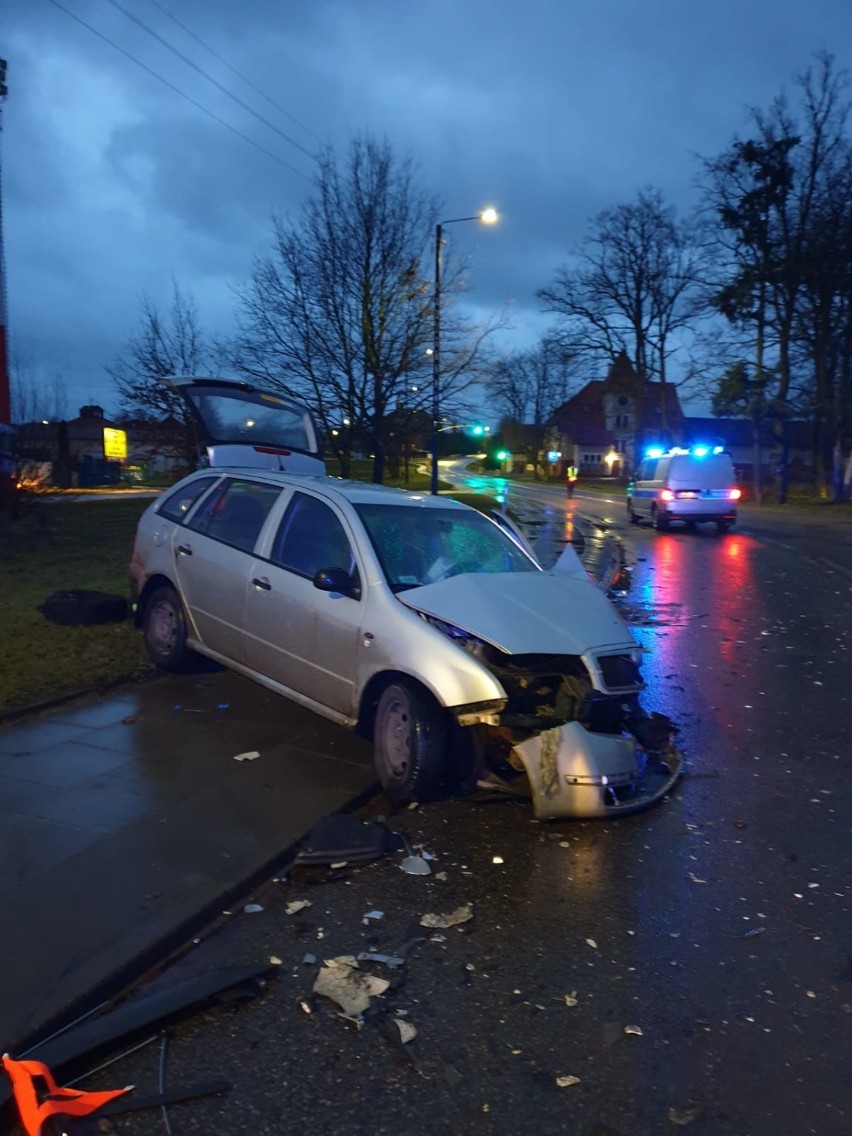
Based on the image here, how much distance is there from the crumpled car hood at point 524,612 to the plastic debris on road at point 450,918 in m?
1.38

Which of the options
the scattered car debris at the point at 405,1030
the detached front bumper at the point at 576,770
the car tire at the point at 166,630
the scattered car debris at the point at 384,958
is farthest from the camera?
the car tire at the point at 166,630

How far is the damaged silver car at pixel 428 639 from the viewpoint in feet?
16.3

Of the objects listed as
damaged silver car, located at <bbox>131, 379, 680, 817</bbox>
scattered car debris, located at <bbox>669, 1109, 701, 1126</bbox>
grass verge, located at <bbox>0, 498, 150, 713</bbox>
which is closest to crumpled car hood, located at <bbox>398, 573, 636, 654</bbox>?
damaged silver car, located at <bbox>131, 379, 680, 817</bbox>

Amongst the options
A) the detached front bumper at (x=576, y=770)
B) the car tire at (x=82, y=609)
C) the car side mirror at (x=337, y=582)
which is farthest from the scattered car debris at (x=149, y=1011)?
the car tire at (x=82, y=609)

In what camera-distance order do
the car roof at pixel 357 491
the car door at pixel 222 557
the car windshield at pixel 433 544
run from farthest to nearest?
the car door at pixel 222 557 → the car roof at pixel 357 491 → the car windshield at pixel 433 544

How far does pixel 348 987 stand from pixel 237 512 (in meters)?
4.33

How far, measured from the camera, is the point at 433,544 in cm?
633

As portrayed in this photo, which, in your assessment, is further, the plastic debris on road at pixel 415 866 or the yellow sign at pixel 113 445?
the yellow sign at pixel 113 445

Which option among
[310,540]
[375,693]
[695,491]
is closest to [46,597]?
[310,540]

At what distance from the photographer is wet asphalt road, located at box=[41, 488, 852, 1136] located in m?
2.81

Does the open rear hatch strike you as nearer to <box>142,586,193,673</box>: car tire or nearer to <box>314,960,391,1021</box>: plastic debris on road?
<box>142,586,193,673</box>: car tire

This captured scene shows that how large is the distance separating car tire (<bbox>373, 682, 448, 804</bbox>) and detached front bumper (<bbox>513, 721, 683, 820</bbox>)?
475 mm

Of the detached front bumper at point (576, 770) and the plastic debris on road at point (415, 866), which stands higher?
the detached front bumper at point (576, 770)

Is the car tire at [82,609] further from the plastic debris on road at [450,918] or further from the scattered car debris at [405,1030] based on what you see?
the scattered car debris at [405,1030]
